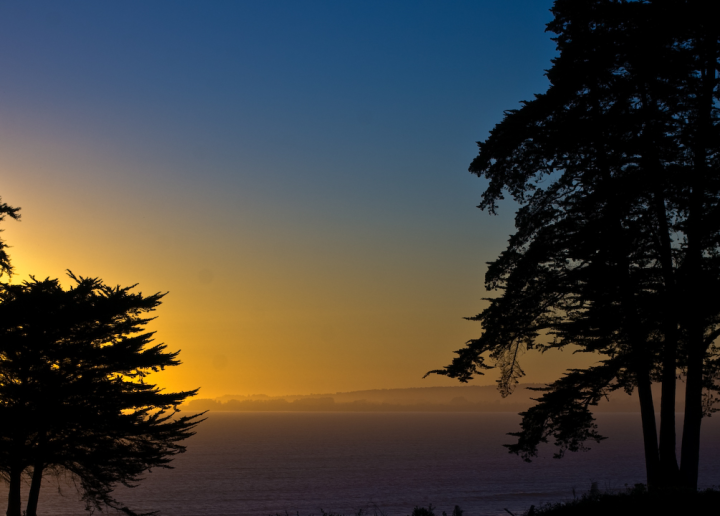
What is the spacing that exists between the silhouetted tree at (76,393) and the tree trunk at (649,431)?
16998 mm

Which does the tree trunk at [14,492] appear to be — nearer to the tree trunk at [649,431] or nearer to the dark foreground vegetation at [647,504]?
the dark foreground vegetation at [647,504]

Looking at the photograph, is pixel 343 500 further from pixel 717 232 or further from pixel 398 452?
pixel 398 452

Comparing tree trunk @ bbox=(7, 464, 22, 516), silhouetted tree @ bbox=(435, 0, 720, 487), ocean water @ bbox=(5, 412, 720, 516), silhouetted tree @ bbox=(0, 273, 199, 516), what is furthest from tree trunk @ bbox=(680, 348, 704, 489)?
ocean water @ bbox=(5, 412, 720, 516)

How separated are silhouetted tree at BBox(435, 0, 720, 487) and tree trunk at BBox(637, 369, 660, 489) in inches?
1.9

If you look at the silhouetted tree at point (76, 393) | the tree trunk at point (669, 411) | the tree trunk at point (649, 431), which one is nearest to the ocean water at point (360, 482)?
the silhouetted tree at point (76, 393)

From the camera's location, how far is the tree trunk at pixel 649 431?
16.0 m

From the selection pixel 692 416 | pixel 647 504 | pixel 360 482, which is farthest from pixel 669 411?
pixel 360 482

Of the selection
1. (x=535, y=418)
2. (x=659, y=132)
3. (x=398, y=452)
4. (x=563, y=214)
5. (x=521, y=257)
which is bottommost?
(x=398, y=452)

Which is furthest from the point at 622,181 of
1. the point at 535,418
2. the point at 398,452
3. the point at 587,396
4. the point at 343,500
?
the point at 398,452

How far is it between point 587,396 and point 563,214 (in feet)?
17.3

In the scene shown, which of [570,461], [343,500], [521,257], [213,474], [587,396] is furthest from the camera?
[570,461]

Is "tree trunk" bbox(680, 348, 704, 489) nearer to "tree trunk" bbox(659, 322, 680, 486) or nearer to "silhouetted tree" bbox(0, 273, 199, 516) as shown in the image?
"tree trunk" bbox(659, 322, 680, 486)

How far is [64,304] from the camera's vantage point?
23969mm

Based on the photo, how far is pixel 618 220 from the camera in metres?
15.9
